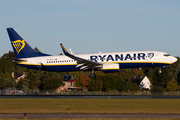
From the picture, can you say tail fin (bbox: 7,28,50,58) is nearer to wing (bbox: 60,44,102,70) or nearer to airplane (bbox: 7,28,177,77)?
airplane (bbox: 7,28,177,77)

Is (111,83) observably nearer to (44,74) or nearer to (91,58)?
(44,74)

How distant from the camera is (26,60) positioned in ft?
185

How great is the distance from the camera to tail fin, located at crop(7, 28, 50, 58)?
58.1 meters

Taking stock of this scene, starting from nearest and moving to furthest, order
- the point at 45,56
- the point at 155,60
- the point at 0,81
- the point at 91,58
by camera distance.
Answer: the point at 155,60, the point at 91,58, the point at 45,56, the point at 0,81

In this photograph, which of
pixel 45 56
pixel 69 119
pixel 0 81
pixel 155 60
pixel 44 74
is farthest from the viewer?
pixel 44 74

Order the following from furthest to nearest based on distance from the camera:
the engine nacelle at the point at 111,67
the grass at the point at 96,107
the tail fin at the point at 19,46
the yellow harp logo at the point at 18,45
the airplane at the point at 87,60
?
the yellow harp logo at the point at 18,45
the tail fin at the point at 19,46
the engine nacelle at the point at 111,67
the airplane at the point at 87,60
the grass at the point at 96,107

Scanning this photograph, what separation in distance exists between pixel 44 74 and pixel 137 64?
66562mm

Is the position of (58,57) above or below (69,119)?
above

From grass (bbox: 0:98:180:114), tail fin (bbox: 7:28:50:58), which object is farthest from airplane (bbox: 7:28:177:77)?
grass (bbox: 0:98:180:114)

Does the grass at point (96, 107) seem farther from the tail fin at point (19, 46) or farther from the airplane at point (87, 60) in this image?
the tail fin at point (19, 46)

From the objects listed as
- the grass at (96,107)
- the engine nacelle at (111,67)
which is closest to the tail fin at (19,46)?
the engine nacelle at (111,67)

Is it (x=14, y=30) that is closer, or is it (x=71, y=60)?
(x=71, y=60)

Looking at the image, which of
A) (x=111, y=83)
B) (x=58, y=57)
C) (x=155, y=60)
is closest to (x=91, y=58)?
(x=58, y=57)

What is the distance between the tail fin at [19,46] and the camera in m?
58.1
